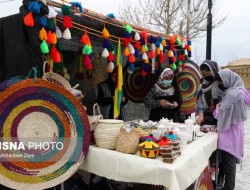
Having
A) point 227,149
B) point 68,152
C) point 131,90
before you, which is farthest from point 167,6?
point 68,152

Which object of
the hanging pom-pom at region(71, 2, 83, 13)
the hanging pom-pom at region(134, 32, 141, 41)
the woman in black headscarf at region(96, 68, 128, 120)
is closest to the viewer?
the hanging pom-pom at region(71, 2, 83, 13)

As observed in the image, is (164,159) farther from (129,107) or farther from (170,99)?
(129,107)

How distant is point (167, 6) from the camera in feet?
33.4

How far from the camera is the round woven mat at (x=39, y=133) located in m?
1.62

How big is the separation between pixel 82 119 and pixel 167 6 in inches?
369

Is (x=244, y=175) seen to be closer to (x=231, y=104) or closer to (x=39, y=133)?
(x=231, y=104)

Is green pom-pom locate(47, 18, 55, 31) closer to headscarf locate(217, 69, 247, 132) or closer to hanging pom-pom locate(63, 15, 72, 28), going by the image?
hanging pom-pom locate(63, 15, 72, 28)

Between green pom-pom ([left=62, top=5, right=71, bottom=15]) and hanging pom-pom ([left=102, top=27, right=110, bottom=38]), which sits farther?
hanging pom-pom ([left=102, top=27, right=110, bottom=38])

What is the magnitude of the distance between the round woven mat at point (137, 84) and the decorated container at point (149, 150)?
7.46ft

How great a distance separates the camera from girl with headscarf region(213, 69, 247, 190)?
228 cm

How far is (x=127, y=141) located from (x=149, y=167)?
0.23m

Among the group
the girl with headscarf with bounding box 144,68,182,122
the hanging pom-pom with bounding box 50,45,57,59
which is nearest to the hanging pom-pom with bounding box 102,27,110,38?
the hanging pom-pom with bounding box 50,45,57,59

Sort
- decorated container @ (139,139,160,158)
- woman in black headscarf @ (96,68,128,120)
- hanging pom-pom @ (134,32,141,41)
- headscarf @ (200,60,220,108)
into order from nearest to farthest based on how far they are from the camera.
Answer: decorated container @ (139,139,160,158)
headscarf @ (200,60,220,108)
hanging pom-pom @ (134,32,141,41)
woman in black headscarf @ (96,68,128,120)

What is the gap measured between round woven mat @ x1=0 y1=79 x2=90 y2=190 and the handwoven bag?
259 millimetres
